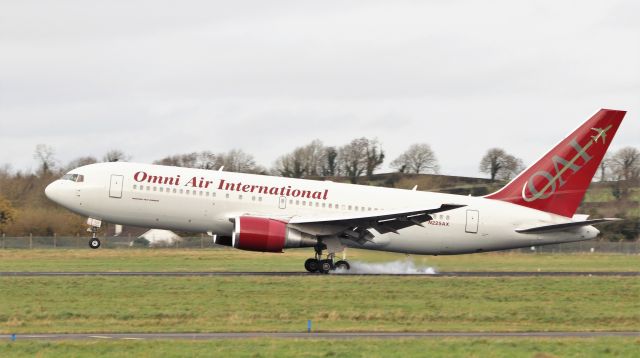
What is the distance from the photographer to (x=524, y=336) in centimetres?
2408

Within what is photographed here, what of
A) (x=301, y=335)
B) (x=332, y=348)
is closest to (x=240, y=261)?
(x=301, y=335)

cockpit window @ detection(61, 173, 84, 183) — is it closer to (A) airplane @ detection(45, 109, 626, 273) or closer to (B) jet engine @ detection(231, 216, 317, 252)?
(A) airplane @ detection(45, 109, 626, 273)

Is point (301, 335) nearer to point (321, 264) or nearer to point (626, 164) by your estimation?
point (321, 264)

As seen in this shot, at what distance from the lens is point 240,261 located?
5419cm

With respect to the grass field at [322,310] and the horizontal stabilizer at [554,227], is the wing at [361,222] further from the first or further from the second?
the horizontal stabilizer at [554,227]

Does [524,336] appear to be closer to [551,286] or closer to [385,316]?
[385,316]

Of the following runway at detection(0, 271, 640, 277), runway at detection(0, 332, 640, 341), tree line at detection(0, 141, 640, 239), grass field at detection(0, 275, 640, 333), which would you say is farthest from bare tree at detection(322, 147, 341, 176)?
runway at detection(0, 332, 640, 341)

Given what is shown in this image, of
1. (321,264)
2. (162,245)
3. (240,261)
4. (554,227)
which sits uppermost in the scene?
(554,227)

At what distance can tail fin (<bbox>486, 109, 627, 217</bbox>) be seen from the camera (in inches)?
1750

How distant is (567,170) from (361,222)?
10.6 m

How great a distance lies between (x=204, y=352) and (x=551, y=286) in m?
20.7

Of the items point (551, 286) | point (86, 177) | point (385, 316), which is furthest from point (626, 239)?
point (385, 316)

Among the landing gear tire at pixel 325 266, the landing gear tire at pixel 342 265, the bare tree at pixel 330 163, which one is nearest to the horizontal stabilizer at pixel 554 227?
the landing gear tire at pixel 342 265

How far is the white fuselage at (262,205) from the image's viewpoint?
138 ft
